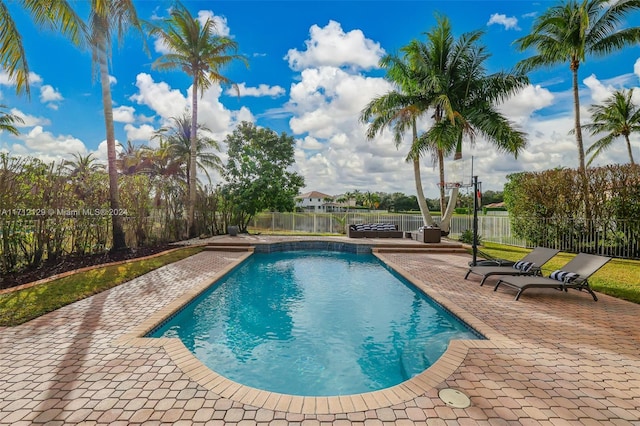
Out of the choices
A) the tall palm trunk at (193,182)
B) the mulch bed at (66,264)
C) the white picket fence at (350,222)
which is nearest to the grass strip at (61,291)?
the mulch bed at (66,264)

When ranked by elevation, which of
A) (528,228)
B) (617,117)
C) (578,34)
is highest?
(578,34)

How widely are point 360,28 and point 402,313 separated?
12.0 m

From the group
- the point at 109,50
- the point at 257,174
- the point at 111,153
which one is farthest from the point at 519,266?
the point at 257,174

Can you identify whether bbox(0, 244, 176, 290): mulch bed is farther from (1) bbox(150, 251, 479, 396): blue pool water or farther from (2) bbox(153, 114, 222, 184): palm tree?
(2) bbox(153, 114, 222, 184): palm tree

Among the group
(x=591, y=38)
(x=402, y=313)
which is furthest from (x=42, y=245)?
(x=591, y=38)

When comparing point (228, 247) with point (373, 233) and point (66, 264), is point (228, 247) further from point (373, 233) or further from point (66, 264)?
point (373, 233)

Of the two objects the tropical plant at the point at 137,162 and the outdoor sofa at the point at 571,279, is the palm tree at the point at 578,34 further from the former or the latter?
the tropical plant at the point at 137,162

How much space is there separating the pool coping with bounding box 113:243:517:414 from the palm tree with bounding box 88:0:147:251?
22.1 feet

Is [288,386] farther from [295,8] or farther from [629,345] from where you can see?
[295,8]

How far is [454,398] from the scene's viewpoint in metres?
2.54

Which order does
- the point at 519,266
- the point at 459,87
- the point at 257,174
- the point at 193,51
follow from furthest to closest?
the point at 257,174, the point at 459,87, the point at 193,51, the point at 519,266

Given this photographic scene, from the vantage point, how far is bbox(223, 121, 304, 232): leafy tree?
18125 mm

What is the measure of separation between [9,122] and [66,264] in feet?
51.5

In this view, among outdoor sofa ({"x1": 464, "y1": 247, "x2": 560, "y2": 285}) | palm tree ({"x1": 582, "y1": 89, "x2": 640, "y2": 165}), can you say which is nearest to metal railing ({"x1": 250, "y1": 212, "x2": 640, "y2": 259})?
outdoor sofa ({"x1": 464, "y1": 247, "x2": 560, "y2": 285})
